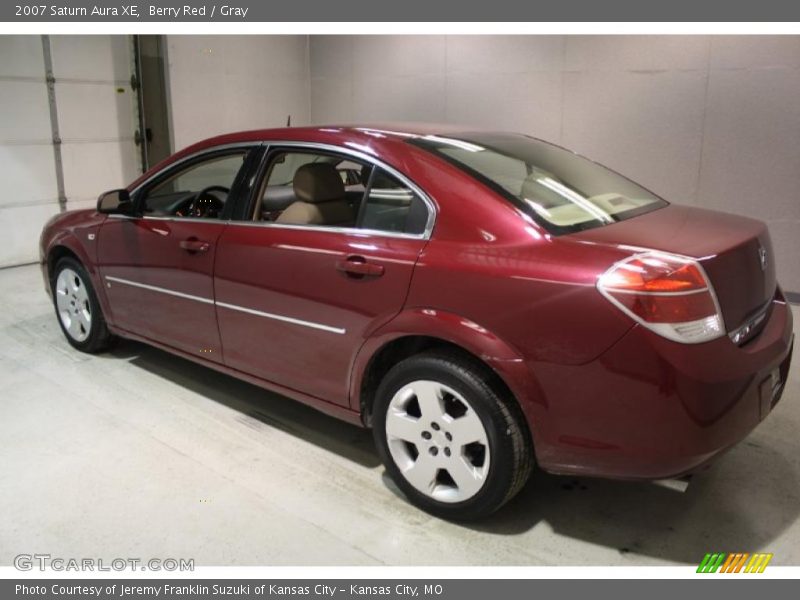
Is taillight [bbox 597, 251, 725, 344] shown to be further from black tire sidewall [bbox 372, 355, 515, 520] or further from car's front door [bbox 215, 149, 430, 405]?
car's front door [bbox 215, 149, 430, 405]

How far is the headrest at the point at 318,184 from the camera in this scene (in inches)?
119

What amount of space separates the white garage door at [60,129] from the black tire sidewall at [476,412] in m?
5.54

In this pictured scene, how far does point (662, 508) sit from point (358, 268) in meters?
1.44

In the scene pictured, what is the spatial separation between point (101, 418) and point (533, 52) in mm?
4800

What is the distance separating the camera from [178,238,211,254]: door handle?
3199mm

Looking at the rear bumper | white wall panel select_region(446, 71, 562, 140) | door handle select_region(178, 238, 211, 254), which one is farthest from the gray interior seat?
white wall panel select_region(446, 71, 562, 140)

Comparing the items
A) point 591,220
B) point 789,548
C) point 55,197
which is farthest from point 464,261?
point 55,197

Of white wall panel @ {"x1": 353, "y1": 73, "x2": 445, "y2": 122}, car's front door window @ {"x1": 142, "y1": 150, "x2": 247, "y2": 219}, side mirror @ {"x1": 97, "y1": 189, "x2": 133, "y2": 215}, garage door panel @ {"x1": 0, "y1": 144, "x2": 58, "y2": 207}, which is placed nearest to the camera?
car's front door window @ {"x1": 142, "y1": 150, "x2": 247, "y2": 219}

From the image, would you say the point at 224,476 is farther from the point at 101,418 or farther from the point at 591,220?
the point at 591,220

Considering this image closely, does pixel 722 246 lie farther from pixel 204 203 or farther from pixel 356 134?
pixel 204 203

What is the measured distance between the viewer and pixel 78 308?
422 centimetres

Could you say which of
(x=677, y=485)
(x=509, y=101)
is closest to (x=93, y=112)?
(x=509, y=101)

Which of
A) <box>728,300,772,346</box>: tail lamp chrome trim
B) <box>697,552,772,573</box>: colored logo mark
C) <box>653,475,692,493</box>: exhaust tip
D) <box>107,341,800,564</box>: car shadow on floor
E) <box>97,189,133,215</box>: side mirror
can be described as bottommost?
<box>697,552,772,573</box>: colored logo mark

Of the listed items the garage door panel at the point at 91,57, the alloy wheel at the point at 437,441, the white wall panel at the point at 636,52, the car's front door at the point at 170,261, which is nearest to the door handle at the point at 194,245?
the car's front door at the point at 170,261
